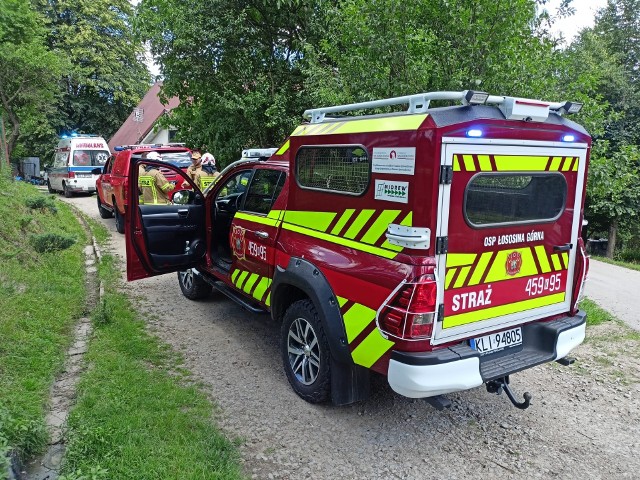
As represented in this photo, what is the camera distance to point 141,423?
333cm

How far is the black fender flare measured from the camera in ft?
11.0

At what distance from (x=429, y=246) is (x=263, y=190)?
227cm

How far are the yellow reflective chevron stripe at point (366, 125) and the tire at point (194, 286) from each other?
2.85 metres

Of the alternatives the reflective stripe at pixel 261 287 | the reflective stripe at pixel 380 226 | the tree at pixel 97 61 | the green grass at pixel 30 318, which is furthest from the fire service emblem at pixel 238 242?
the tree at pixel 97 61

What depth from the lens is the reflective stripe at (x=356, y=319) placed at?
10.2ft

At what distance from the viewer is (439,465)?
10.4 ft

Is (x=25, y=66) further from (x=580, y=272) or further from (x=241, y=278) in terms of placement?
(x=580, y=272)

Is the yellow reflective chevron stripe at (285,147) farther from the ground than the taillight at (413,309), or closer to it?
farther from the ground

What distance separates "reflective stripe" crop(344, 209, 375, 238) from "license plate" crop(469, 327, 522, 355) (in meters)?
1.03

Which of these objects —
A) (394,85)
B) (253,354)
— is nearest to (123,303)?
(253,354)

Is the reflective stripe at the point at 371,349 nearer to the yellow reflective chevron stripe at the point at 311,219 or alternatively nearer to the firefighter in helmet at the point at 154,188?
the yellow reflective chevron stripe at the point at 311,219

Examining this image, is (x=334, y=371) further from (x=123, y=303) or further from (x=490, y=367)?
(x=123, y=303)

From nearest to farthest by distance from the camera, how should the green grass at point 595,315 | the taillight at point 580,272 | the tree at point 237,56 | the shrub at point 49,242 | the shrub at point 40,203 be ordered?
the taillight at point 580,272 → the green grass at point 595,315 → the shrub at point 49,242 → the shrub at point 40,203 → the tree at point 237,56

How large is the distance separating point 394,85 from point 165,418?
4.47 meters
